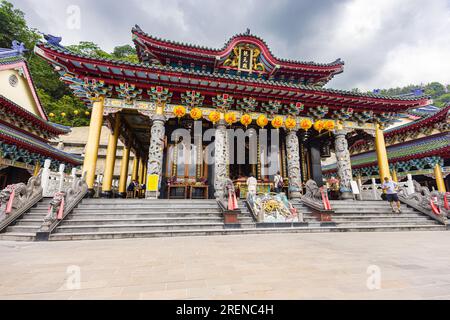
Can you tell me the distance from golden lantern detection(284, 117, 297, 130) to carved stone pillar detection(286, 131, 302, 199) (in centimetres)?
26

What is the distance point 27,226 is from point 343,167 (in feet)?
40.7

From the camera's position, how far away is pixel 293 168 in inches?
392

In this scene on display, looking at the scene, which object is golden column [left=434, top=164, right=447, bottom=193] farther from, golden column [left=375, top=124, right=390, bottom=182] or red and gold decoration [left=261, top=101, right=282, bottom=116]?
red and gold decoration [left=261, top=101, right=282, bottom=116]

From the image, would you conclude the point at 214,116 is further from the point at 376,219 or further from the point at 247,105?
the point at 376,219

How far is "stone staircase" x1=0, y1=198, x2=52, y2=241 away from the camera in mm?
4965

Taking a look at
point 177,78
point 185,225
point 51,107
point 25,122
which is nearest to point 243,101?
point 177,78

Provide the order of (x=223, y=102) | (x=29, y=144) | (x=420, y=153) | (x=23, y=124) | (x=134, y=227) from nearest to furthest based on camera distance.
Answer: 1. (x=134, y=227)
2. (x=223, y=102)
3. (x=29, y=144)
4. (x=23, y=124)
5. (x=420, y=153)

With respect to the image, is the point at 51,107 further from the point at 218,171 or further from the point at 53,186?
the point at 218,171

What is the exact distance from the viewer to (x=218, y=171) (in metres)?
9.11

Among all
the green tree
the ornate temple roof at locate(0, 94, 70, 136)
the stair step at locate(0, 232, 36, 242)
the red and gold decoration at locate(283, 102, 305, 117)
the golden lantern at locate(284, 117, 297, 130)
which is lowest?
the stair step at locate(0, 232, 36, 242)

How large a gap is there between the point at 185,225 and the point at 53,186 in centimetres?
554

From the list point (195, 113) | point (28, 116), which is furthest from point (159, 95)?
point (28, 116)

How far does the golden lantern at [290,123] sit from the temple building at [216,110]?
0.16 ft

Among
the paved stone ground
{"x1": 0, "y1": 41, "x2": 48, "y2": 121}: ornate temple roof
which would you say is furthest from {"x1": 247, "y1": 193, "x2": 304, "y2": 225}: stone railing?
{"x1": 0, "y1": 41, "x2": 48, "y2": 121}: ornate temple roof
